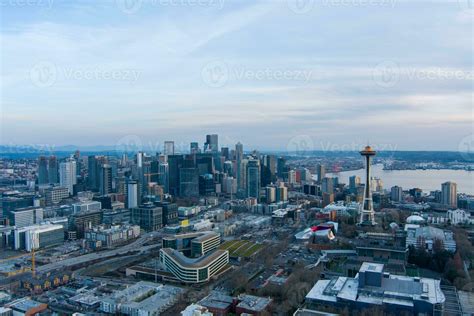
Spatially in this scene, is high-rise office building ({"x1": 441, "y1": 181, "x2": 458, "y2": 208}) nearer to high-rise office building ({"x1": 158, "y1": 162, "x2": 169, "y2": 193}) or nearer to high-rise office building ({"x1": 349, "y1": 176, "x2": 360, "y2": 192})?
high-rise office building ({"x1": 349, "y1": 176, "x2": 360, "y2": 192})

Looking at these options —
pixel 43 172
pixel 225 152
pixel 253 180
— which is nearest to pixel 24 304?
pixel 253 180

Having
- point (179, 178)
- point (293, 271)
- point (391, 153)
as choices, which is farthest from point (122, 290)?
point (391, 153)

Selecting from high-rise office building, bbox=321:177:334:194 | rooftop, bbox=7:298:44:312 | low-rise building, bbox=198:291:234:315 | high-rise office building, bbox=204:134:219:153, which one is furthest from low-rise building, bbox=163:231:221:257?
high-rise office building, bbox=204:134:219:153

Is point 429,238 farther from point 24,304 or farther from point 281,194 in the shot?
point 24,304

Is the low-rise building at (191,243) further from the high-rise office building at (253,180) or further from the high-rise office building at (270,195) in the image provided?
the high-rise office building at (253,180)

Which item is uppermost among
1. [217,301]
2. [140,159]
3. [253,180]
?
[140,159]

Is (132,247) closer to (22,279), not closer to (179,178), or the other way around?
(22,279)

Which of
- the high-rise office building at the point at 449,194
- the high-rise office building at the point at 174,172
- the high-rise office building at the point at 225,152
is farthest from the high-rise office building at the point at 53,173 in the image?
the high-rise office building at the point at 449,194

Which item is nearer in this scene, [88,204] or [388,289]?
[388,289]
